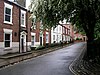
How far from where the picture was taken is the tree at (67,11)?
15812 mm

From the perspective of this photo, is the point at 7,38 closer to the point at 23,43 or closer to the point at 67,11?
the point at 23,43

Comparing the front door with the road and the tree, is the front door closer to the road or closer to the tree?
the road

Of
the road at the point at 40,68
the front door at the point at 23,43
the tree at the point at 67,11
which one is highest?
the tree at the point at 67,11

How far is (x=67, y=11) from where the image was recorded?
57.5ft

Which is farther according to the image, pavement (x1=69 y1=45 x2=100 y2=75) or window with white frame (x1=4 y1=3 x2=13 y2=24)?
window with white frame (x1=4 y1=3 x2=13 y2=24)

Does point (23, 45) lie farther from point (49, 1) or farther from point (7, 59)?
point (49, 1)

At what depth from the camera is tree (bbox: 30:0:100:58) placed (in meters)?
15.8

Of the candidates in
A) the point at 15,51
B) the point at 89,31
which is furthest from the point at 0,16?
the point at 89,31

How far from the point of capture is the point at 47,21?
1983cm

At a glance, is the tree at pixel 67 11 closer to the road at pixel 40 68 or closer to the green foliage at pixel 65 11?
the green foliage at pixel 65 11

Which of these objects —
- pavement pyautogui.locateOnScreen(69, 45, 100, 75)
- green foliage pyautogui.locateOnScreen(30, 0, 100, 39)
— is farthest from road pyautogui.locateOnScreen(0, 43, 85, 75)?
green foliage pyautogui.locateOnScreen(30, 0, 100, 39)

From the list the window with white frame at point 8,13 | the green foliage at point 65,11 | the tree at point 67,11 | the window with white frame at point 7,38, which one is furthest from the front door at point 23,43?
the tree at point 67,11

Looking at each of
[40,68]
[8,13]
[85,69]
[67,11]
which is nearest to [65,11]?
[67,11]

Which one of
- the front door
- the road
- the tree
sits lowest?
the road
